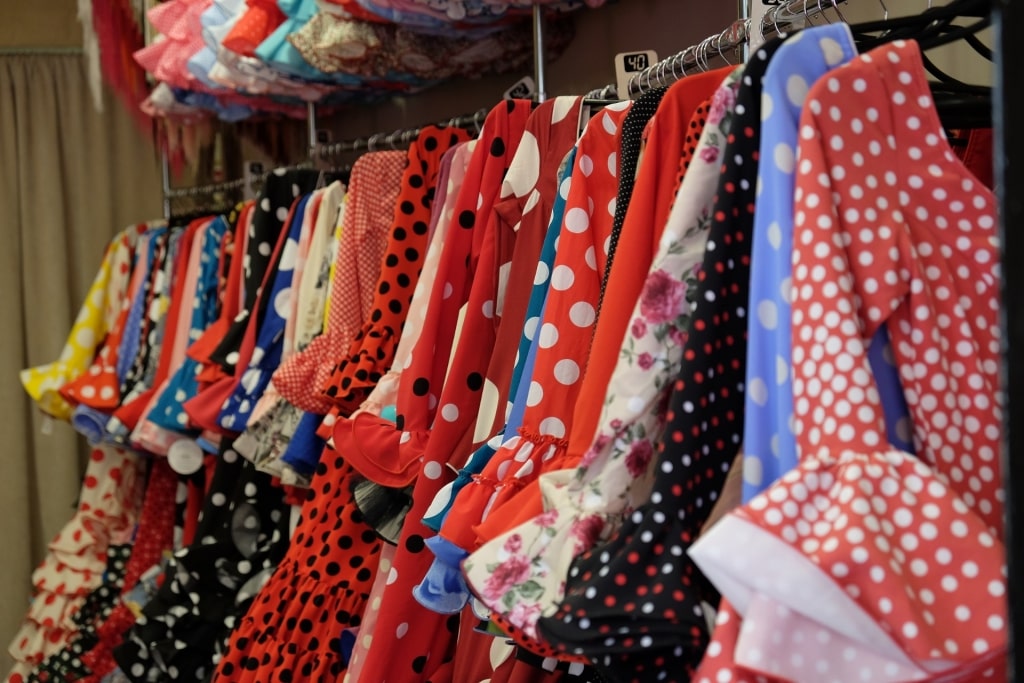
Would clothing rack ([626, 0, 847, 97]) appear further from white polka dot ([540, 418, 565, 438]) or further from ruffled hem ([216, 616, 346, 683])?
ruffled hem ([216, 616, 346, 683])

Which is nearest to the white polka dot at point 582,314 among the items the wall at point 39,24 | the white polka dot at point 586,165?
the white polka dot at point 586,165

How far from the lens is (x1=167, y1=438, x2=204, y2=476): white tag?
208 cm

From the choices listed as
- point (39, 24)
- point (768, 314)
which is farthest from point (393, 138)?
point (39, 24)

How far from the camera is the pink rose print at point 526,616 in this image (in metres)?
0.79

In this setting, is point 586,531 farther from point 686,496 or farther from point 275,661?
point 275,661

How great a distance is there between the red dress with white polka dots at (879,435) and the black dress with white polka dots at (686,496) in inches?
2.4

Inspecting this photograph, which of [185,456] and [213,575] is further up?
[185,456]

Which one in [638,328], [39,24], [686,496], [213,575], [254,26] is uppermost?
[39,24]

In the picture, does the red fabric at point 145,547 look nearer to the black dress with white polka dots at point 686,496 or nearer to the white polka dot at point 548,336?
the white polka dot at point 548,336

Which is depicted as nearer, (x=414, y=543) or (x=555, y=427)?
(x=555, y=427)

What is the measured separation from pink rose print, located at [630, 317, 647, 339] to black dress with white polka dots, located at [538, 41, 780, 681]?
0.14ft

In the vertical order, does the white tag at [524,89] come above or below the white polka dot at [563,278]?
above

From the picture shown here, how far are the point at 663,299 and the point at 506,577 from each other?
0.24 metres

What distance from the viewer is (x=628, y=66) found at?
50.8 inches
